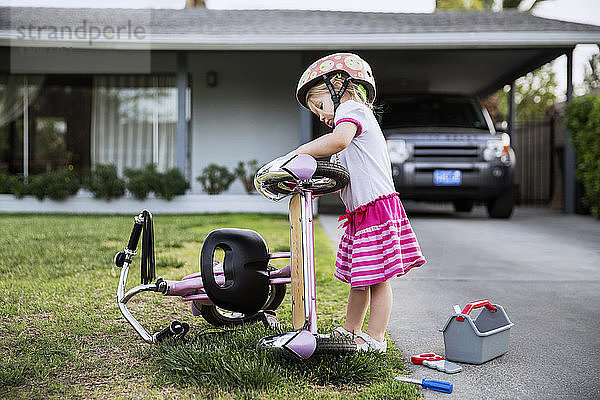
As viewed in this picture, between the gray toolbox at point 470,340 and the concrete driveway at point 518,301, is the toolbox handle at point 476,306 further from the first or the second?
the concrete driveway at point 518,301

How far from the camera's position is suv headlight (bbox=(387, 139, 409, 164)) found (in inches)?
344

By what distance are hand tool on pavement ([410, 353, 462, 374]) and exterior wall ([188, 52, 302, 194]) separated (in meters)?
9.38

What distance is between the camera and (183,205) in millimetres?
10398

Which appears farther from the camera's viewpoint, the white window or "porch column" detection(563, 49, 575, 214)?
the white window

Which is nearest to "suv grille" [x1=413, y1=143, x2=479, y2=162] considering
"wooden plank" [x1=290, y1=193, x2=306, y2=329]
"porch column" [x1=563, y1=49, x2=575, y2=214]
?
"porch column" [x1=563, y1=49, x2=575, y2=214]

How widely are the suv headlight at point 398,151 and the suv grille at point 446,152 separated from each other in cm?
14

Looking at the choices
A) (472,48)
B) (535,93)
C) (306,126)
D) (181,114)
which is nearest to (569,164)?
(472,48)

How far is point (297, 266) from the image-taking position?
2545 mm

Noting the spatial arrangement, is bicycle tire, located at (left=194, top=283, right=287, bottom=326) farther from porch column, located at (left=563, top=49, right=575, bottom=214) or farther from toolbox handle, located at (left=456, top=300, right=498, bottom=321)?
porch column, located at (left=563, top=49, right=575, bottom=214)

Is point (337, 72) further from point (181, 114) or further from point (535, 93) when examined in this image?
point (535, 93)

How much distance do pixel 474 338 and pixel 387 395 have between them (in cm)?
62

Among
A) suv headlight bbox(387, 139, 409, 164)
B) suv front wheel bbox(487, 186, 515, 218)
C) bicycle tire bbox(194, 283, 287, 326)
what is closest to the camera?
bicycle tire bbox(194, 283, 287, 326)

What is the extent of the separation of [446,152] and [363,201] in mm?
6187

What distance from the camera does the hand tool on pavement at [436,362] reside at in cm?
267
